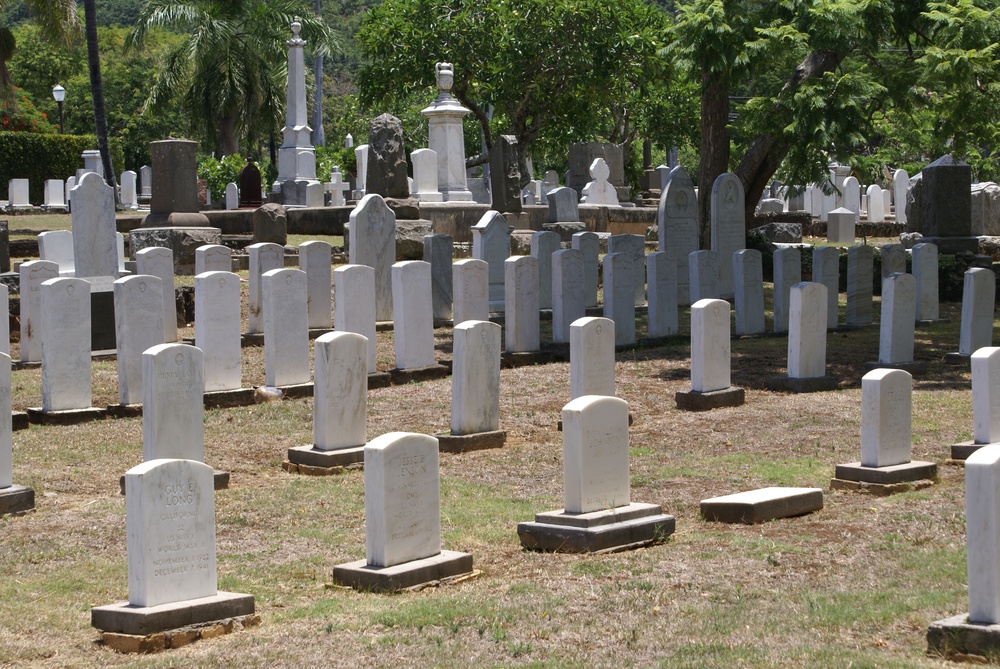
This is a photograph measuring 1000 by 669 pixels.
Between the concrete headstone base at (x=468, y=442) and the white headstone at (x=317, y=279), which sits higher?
the white headstone at (x=317, y=279)

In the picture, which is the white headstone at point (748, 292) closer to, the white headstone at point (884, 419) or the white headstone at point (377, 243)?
the white headstone at point (377, 243)

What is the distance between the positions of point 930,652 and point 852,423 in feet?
20.3

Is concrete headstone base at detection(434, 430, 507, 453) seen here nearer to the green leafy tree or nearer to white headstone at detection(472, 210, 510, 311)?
white headstone at detection(472, 210, 510, 311)

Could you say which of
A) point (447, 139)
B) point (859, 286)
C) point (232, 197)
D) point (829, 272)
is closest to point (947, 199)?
point (859, 286)

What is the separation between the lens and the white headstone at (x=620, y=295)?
52.3 feet

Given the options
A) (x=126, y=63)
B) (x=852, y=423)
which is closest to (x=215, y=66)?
(x=126, y=63)

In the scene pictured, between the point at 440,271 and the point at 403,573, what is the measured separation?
1131 centimetres

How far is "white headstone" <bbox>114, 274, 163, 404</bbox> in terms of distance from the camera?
459 inches

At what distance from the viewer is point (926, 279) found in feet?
61.5

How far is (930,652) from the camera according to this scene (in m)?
5.26

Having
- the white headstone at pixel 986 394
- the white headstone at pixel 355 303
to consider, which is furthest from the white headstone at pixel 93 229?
the white headstone at pixel 986 394

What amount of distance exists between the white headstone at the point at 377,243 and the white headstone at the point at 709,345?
6.23 metres

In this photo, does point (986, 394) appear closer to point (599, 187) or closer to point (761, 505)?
Answer: point (761, 505)

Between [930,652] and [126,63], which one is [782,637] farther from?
[126,63]
